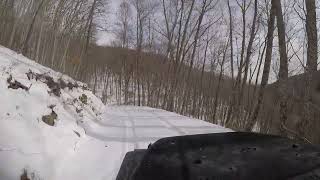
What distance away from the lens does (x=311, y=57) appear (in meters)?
9.44

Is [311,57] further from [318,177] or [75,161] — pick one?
[318,177]

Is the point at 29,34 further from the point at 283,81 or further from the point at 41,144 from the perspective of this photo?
the point at 41,144

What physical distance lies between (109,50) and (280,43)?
59805 millimetres

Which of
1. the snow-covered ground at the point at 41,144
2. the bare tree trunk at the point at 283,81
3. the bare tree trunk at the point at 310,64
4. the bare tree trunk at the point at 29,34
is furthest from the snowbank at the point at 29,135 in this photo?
the bare tree trunk at the point at 29,34

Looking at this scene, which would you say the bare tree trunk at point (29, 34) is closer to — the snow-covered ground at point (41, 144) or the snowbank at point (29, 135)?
the snow-covered ground at point (41, 144)

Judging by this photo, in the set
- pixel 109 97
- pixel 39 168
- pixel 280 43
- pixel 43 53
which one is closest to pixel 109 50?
pixel 109 97

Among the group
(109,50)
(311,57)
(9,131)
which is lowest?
(9,131)

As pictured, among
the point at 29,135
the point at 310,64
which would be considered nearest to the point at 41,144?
the point at 29,135

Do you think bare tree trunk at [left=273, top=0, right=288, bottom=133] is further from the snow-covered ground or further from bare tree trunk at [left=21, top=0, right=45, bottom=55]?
bare tree trunk at [left=21, top=0, right=45, bottom=55]

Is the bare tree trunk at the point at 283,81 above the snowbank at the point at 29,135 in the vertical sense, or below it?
above

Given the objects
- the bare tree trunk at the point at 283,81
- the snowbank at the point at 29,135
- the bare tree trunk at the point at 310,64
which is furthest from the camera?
the bare tree trunk at the point at 283,81

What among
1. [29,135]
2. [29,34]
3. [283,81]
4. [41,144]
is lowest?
[41,144]

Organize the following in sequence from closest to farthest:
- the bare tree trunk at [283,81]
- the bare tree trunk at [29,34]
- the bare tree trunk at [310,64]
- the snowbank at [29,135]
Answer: the snowbank at [29,135] → the bare tree trunk at [310,64] → the bare tree trunk at [283,81] → the bare tree trunk at [29,34]

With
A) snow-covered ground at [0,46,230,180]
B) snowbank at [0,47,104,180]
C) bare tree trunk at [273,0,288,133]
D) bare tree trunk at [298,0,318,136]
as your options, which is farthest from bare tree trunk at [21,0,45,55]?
bare tree trunk at [298,0,318,136]
